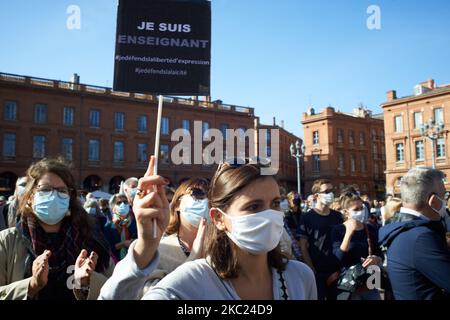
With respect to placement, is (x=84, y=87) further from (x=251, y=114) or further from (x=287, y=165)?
(x=287, y=165)

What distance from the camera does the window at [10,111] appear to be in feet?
109

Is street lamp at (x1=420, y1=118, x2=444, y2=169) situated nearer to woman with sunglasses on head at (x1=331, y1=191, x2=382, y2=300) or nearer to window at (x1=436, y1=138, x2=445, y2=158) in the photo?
woman with sunglasses on head at (x1=331, y1=191, x2=382, y2=300)

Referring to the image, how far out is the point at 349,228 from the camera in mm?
4754

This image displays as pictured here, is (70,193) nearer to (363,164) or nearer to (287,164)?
(287,164)

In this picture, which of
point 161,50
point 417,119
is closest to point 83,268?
point 161,50

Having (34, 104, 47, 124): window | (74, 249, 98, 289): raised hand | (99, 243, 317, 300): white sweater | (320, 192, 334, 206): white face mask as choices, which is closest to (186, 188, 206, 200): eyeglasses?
(74, 249, 98, 289): raised hand

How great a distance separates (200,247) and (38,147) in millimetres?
36652

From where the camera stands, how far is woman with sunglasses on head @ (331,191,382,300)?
4520mm

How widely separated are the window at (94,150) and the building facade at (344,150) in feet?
91.2

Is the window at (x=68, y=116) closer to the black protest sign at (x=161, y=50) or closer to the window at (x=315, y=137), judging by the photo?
the window at (x=315, y=137)

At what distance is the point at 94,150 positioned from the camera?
124 ft

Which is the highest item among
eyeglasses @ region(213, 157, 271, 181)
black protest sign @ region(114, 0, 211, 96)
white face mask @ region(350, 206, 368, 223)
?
black protest sign @ region(114, 0, 211, 96)

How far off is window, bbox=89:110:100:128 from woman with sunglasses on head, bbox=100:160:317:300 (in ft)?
123

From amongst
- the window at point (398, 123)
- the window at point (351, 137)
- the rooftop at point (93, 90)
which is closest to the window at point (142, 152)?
the rooftop at point (93, 90)
